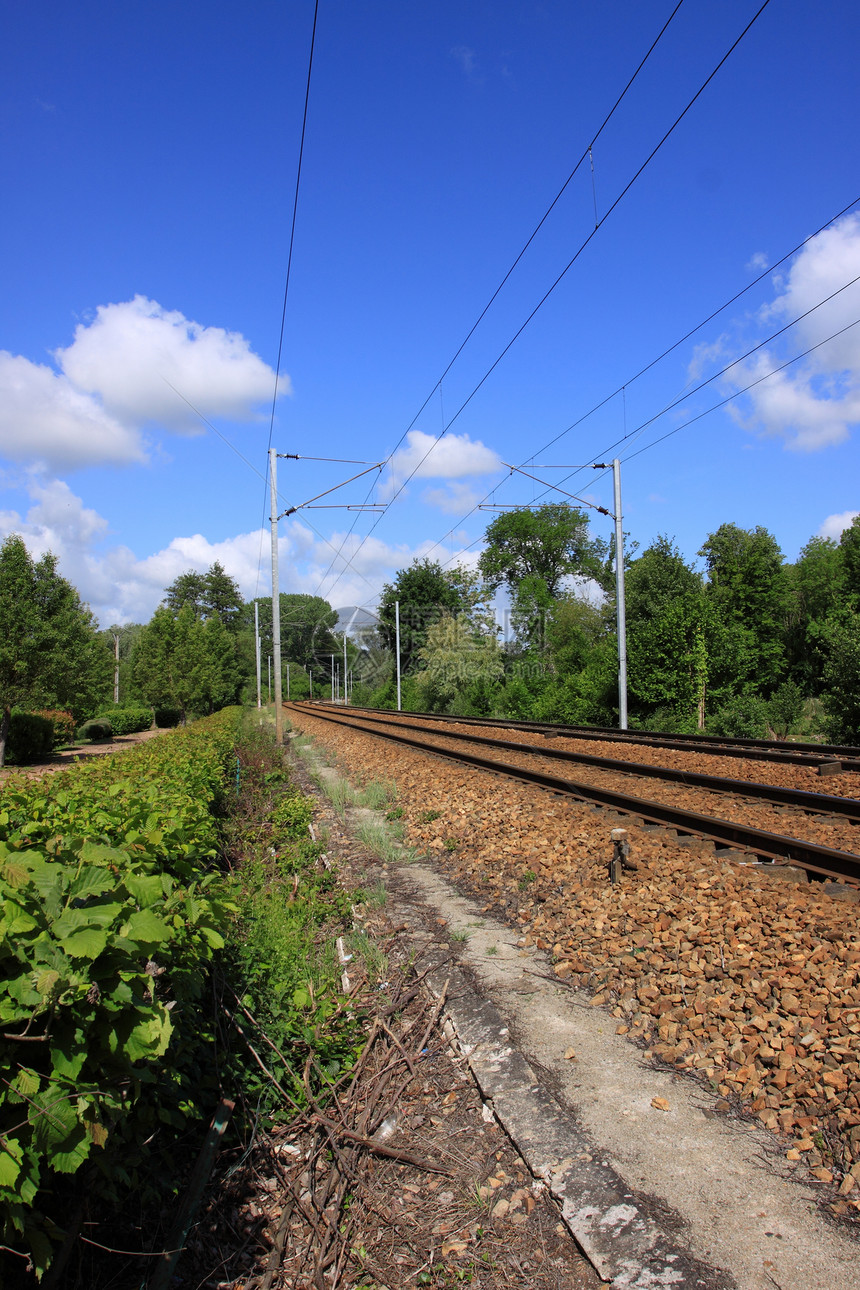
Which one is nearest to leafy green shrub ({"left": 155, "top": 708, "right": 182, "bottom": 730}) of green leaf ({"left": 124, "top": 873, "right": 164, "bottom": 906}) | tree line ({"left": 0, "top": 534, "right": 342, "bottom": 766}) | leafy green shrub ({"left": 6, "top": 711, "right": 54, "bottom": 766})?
tree line ({"left": 0, "top": 534, "right": 342, "bottom": 766})

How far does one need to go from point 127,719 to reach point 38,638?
77.0 ft

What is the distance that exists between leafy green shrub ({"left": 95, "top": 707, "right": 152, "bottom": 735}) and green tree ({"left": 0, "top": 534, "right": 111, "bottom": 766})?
1880 centimetres

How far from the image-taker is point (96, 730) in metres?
45.8

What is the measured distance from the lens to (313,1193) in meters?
3.35

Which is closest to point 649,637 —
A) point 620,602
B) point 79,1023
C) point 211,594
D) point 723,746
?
point 620,602

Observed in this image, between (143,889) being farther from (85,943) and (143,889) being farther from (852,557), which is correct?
(852,557)

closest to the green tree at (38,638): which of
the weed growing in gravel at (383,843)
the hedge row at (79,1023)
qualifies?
the weed growing in gravel at (383,843)

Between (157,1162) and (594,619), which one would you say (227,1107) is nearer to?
(157,1162)

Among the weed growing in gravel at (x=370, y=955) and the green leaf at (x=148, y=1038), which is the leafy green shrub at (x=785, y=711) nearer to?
the weed growing in gravel at (x=370, y=955)

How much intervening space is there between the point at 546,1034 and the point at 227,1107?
1868 mm

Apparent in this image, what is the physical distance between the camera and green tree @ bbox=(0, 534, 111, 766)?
27.1 m

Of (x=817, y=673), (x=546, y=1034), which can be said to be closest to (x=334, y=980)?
(x=546, y=1034)

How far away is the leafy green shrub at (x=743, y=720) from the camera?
21484 mm

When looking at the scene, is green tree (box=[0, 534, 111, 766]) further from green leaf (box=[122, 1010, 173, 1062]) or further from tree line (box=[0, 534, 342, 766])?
green leaf (box=[122, 1010, 173, 1062])
